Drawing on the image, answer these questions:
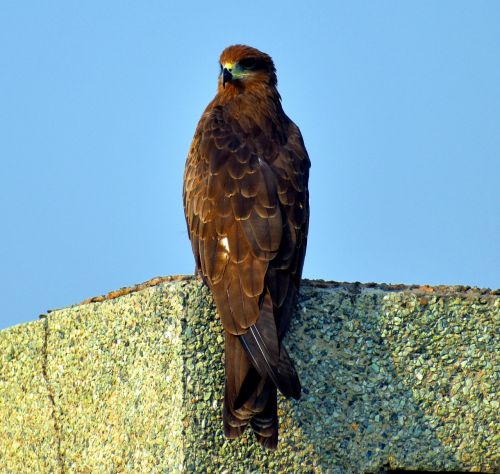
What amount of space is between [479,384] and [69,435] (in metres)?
2.15

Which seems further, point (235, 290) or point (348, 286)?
point (348, 286)

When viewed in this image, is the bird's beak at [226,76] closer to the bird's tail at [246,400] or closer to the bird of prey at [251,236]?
the bird of prey at [251,236]

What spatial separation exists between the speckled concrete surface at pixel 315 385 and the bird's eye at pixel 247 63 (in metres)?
2.01

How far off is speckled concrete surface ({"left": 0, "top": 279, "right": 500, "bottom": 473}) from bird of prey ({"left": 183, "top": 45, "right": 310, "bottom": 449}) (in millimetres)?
155

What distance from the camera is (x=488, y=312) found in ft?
18.3

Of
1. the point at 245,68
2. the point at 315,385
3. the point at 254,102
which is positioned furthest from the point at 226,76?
the point at 315,385

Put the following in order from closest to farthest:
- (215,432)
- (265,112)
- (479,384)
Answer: (215,432), (479,384), (265,112)

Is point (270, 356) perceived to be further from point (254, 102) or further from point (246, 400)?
point (254, 102)

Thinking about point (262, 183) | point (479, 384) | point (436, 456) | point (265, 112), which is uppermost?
point (265, 112)

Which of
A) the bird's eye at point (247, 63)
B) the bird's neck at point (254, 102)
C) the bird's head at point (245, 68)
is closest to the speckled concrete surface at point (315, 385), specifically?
the bird's neck at point (254, 102)

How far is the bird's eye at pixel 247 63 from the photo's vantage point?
7090 millimetres

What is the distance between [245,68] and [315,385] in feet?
8.40

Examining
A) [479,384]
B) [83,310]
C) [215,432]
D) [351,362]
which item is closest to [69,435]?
[83,310]

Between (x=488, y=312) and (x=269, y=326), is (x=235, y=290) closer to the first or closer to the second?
(x=269, y=326)
